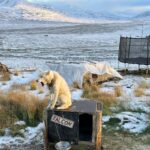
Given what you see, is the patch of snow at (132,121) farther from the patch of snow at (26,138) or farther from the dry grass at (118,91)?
the dry grass at (118,91)

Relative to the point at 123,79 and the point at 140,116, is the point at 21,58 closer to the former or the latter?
the point at 123,79

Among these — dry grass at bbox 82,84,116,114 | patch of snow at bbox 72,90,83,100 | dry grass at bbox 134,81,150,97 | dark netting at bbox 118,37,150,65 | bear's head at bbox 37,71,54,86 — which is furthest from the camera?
dark netting at bbox 118,37,150,65

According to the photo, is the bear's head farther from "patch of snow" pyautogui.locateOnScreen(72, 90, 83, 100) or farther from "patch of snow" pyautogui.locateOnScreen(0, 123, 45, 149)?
"patch of snow" pyautogui.locateOnScreen(72, 90, 83, 100)

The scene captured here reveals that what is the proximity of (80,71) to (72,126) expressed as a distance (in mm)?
7551

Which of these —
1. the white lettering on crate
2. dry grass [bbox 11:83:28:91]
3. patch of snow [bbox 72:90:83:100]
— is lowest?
patch of snow [bbox 72:90:83:100]

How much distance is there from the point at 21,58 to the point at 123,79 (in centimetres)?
1353

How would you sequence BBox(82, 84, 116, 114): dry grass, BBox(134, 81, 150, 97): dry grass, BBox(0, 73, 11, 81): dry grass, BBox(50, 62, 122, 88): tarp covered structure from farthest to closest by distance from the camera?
BBox(0, 73, 11, 81): dry grass, BBox(50, 62, 122, 88): tarp covered structure, BBox(134, 81, 150, 97): dry grass, BBox(82, 84, 116, 114): dry grass

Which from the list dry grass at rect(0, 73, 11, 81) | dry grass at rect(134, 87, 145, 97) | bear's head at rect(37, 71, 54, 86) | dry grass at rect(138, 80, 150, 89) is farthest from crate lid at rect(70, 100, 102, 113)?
dry grass at rect(0, 73, 11, 81)

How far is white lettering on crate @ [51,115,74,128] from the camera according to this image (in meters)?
8.74

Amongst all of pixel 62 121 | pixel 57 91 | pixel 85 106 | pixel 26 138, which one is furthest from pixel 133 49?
pixel 62 121

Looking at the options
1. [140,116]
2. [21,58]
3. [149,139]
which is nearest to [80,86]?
[140,116]

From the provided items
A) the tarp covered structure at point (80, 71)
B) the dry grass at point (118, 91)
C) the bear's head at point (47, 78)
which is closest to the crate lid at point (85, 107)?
the bear's head at point (47, 78)

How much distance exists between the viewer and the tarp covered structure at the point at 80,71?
52.4ft

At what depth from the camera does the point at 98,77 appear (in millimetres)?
16609
